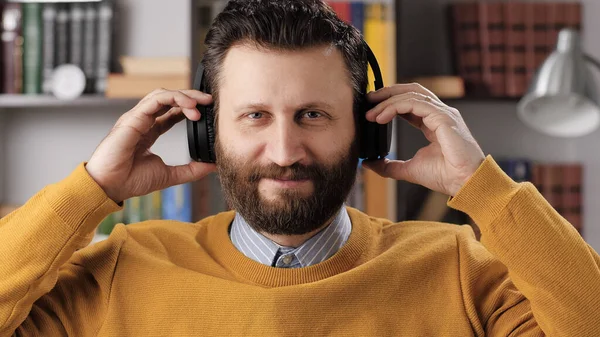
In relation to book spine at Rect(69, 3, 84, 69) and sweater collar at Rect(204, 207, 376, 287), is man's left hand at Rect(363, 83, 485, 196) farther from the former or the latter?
book spine at Rect(69, 3, 84, 69)

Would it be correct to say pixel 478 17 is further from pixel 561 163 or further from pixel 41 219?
pixel 41 219

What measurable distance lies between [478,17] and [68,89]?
1.50 metres

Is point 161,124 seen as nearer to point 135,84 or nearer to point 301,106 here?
point 301,106

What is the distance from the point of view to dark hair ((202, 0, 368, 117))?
1452mm

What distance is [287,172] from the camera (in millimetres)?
1411

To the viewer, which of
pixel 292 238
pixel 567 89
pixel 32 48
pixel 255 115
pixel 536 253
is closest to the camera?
pixel 536 253

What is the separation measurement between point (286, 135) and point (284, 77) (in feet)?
0.34

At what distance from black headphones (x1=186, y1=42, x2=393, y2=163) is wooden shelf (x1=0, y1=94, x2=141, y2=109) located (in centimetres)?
143

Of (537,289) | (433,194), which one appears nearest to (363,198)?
(433,194)

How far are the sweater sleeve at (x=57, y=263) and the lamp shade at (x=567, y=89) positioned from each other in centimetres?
131

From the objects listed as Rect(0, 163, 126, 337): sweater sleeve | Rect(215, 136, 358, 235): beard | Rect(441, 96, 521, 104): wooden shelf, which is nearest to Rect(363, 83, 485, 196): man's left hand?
Rect(215, 136, 358, 235): beard

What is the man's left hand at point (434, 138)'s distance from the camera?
1.42 metres

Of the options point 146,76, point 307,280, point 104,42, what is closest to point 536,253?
point 307,280

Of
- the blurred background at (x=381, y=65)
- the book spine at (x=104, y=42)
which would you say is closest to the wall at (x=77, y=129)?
the blurred background at (x=381, y=65)
